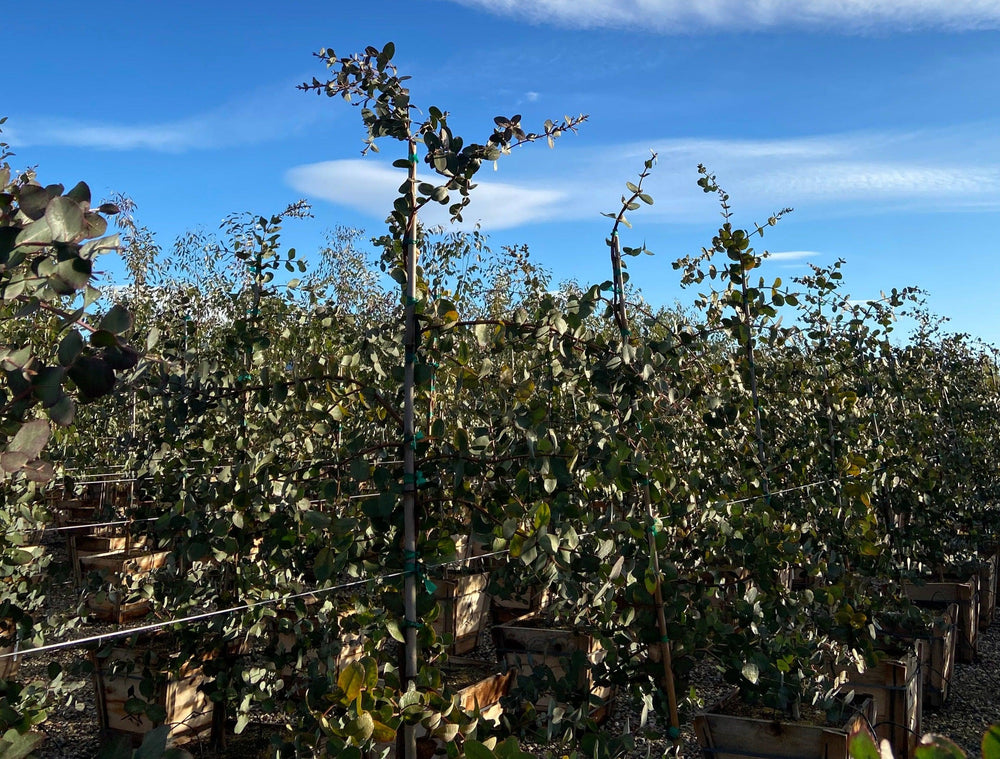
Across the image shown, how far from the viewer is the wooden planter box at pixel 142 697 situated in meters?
3.31

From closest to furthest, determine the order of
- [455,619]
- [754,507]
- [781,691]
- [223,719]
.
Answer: [781,691] → [754,507] → [223,719] → [455,619]

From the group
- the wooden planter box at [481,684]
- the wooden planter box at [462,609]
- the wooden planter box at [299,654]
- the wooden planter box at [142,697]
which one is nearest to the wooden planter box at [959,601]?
the wooden planter box at [462,609]

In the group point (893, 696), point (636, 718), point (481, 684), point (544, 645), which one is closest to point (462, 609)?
point (544, 645)

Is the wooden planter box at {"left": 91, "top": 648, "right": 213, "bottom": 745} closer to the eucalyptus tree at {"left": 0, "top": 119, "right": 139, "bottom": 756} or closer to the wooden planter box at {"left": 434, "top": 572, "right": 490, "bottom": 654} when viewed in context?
the wooden planter box at {"left": 434, "top": 572, "right": 490, "bottom": 654}

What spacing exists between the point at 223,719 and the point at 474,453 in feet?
7.55

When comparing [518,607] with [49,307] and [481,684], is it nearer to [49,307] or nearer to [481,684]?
[481,684]

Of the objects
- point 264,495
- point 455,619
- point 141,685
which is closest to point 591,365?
point 264,495

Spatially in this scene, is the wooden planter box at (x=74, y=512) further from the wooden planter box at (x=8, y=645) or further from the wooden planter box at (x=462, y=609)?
the wooden planter box at (x=462, y=609)

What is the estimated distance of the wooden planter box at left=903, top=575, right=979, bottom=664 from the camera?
511cm

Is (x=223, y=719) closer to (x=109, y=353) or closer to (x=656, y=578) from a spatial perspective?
(x=656, y=578)

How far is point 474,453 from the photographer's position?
195 cm

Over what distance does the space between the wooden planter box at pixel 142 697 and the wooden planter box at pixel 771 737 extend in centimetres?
198

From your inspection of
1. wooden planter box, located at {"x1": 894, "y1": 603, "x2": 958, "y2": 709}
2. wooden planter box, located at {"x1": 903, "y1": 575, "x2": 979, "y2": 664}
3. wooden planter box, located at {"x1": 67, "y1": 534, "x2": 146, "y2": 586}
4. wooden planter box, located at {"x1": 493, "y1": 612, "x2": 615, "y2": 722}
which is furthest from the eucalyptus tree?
wooden planter box, located at {"x1": 67, "y1": 534, "x2": 146, "y2": 586}

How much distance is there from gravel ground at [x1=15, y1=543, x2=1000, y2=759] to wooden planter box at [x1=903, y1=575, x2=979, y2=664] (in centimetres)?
10
